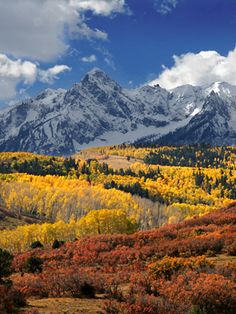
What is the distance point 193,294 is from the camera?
49.5 ft

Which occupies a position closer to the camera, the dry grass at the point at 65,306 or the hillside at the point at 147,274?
the dry grass at the point at 65,306

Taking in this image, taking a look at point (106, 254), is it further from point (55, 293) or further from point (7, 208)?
point (7, 208)

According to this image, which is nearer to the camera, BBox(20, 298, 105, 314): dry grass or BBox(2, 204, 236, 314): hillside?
BBox(20, 298, 105, 314): dry grass

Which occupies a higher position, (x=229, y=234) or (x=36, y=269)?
(x=229, y=234)

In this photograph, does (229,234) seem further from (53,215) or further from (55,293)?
(53,215)

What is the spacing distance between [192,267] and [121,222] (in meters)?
65.7

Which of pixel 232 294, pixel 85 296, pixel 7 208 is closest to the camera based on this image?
pixel 232 294

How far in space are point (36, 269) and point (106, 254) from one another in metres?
5.31

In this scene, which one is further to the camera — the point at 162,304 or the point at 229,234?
the point at 229,234

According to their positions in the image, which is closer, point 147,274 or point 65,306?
point 65,306

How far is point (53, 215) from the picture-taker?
644ft

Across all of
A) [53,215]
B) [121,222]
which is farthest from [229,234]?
[53,215]

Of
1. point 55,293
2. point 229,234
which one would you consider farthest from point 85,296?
point 229,234

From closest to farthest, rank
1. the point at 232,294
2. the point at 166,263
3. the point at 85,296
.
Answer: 1. the point at 232,294
2. the point at 85,296
3. the point at 166,263
